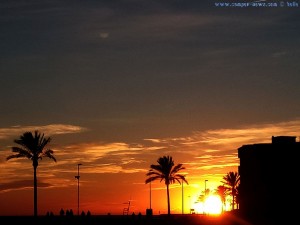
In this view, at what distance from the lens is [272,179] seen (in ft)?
266

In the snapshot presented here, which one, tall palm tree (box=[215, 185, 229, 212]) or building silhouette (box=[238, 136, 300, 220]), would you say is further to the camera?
tall palm tree (box=[215, 185, 229, 212])

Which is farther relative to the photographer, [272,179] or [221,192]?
[221,192]

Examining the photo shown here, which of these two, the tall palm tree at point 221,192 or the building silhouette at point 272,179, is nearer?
the building silhouette at point 272,179

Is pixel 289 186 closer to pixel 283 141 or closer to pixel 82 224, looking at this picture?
pixel 283 141

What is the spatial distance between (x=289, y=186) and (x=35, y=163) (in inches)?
1252

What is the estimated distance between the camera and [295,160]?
80250 mm

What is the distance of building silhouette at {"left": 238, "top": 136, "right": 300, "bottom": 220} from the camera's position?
262 feet

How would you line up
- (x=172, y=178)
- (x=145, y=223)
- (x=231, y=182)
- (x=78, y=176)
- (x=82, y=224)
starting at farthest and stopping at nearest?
(x=231, y=182)
(x=78, y=176)
(x=172, y=178)
(x=145, y=223)
(x=82, y=224)

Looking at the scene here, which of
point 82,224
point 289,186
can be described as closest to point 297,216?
point 289,186

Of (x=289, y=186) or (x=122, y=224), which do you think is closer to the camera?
(x=122, y=224)

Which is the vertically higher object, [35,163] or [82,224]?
[35,163]

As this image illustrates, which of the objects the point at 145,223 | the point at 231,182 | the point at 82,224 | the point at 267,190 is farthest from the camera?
the point at 231,182

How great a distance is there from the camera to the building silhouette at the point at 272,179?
262 ft

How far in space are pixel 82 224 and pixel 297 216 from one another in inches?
1155
